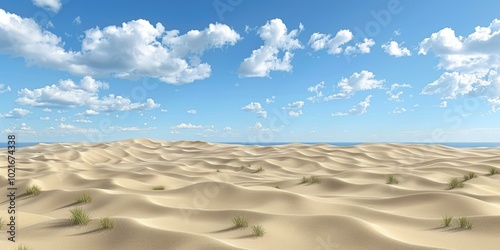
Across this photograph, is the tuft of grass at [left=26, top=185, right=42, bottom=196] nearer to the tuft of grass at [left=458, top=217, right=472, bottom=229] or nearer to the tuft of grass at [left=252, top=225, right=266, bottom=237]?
the tuft of grass at [left=252, top=225, right=266, bottom=237]

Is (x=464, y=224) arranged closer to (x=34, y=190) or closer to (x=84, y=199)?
(x=84, y=199)

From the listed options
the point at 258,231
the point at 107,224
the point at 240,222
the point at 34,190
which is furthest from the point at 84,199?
the point at 258,231

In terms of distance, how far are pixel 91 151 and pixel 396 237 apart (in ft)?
49.3

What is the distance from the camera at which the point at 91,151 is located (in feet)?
50.6

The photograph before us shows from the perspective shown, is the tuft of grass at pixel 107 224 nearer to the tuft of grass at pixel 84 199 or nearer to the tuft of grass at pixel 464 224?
the tuft of grass at pixel 84 199

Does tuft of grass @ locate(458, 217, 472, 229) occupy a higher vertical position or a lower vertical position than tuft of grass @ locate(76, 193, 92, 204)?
higher

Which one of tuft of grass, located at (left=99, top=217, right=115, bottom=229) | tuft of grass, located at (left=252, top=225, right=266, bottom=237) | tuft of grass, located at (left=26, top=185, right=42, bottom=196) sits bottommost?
tuft of grass, located at (left=26, top=185, right=42, bottom=196)

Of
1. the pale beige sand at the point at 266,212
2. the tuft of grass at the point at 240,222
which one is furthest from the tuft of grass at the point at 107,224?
the tuft of grass at the point at 240,222

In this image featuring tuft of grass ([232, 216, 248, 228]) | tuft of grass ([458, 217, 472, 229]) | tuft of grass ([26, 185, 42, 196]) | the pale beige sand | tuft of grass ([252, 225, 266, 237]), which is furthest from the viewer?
tuft of grass ([26, 185, 42, 196])

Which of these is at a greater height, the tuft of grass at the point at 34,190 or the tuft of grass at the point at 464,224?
the tuft of grass at the point at 464,224

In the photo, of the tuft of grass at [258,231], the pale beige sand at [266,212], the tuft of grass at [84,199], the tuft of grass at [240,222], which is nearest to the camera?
the pale beige sand at [266,212]

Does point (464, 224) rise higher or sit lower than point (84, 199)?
higher

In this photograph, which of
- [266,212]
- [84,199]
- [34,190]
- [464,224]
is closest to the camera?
[464,224]

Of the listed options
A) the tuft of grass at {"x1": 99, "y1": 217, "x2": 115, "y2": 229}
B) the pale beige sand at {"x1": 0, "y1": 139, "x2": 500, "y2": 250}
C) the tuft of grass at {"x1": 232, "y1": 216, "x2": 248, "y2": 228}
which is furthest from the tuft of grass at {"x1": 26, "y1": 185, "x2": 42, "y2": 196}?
the tuft of grass at {"x1": 232, "y1": 216, "x2": 248, "y2": 228}
